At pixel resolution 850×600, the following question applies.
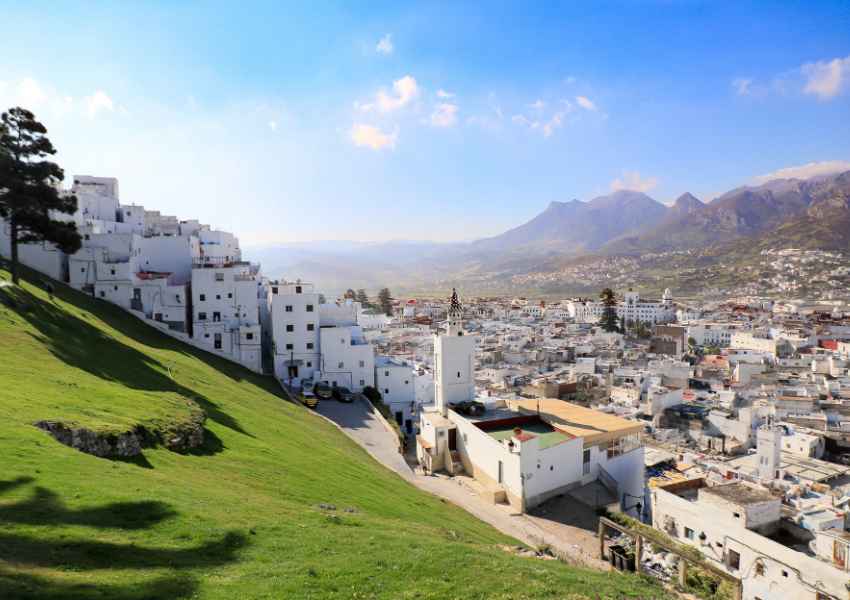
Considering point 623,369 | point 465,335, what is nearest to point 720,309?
point 623,369

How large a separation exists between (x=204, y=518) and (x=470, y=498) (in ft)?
52.9

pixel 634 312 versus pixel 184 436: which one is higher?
pixel 184 436

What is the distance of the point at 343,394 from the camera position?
35375mm

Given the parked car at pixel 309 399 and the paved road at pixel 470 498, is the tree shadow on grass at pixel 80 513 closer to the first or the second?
the paved road at pixel 470 498

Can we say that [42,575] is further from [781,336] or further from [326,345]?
[781,336]

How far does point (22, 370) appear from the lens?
16.5 metres

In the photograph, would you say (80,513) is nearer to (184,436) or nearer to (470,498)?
(184,436)

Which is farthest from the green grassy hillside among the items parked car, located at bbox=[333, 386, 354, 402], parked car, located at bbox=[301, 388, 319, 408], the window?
parked car, located at bbox=[333, 386, 354, 402]

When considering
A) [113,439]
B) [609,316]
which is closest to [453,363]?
[113,439]

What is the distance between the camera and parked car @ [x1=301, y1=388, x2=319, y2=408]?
32312mm

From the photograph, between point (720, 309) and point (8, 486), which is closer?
point (8, 486)

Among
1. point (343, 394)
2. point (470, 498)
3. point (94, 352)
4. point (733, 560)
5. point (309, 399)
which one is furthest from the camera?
point (343, 394)

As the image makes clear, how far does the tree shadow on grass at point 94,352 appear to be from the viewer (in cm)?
1986

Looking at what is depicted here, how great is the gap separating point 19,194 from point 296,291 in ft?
55.7
